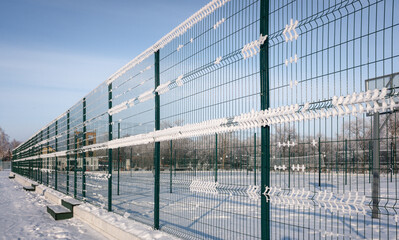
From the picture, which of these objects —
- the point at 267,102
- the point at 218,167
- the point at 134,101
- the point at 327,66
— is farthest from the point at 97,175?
the point at 327,66

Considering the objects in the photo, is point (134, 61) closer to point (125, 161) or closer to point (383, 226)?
point (125, 161)

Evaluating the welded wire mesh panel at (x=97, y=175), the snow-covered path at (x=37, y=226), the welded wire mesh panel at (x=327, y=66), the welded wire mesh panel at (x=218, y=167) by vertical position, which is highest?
the welded wire mesh panel at (x=327, y=66)

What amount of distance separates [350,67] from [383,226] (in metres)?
5.52

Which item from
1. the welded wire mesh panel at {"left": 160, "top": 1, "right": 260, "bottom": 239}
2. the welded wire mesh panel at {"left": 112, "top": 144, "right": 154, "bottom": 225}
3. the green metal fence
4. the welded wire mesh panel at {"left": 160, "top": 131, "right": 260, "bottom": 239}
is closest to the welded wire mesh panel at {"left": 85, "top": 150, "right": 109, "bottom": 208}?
the welded wire mesh panel at {"left": 112, "top": 144, "right": 154, "bottom": 225}

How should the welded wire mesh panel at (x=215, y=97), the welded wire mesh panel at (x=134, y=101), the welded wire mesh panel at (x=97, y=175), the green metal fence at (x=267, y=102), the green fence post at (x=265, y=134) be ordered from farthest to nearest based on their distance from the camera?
the welded wire mesh panel at (x=97, y=175) < the welded wire mesh panel at (x=134, y=101) < the welded wire mesh panel at (x=215, y=97) < the green fence post at (x=265, y=134) < the green metal fence at (x=267, y=102)

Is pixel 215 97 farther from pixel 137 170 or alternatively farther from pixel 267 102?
pixel 137 170

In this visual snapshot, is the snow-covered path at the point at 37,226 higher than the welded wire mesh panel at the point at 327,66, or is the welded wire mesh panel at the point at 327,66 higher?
the welded wire mesh panel at the point at 327,66

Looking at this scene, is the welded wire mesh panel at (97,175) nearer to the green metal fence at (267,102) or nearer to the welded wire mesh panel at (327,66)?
the green metal fence at (267,102)

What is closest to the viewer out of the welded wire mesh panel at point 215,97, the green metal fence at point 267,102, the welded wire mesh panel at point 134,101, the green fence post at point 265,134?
the green metal fence at point 267,102

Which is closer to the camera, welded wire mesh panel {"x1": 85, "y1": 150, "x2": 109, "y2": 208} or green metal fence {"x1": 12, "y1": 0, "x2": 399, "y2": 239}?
green metal fence {"x1": 12, "y1": 0, "x2": 399, "y2": 239}

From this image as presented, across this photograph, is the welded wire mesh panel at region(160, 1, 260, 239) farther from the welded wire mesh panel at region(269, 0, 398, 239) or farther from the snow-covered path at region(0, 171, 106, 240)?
the snow-covered path at region(0, 171, 106, 240)

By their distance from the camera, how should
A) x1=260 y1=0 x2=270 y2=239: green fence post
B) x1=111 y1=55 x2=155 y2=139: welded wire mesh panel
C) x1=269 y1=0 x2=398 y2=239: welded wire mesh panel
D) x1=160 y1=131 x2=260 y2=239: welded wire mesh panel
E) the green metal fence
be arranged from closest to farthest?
x1=269 y1=0 x2=398 y2=239: welded wire mesh panel < the green metal fence < x1=260 y1=0 x2=270 y2=239: green fence post < x1=160 y1=131 x2=260 y2=239: welded wire mesh panel < x1=111 y1=55 x2=155 y2=139: welded wire mesh panel

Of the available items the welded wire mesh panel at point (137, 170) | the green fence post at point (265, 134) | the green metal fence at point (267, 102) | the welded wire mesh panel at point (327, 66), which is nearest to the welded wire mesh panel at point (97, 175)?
the welded wire mesh panel at point (137, 170)

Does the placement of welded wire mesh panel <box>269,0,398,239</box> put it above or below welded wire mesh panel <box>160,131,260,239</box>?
above
